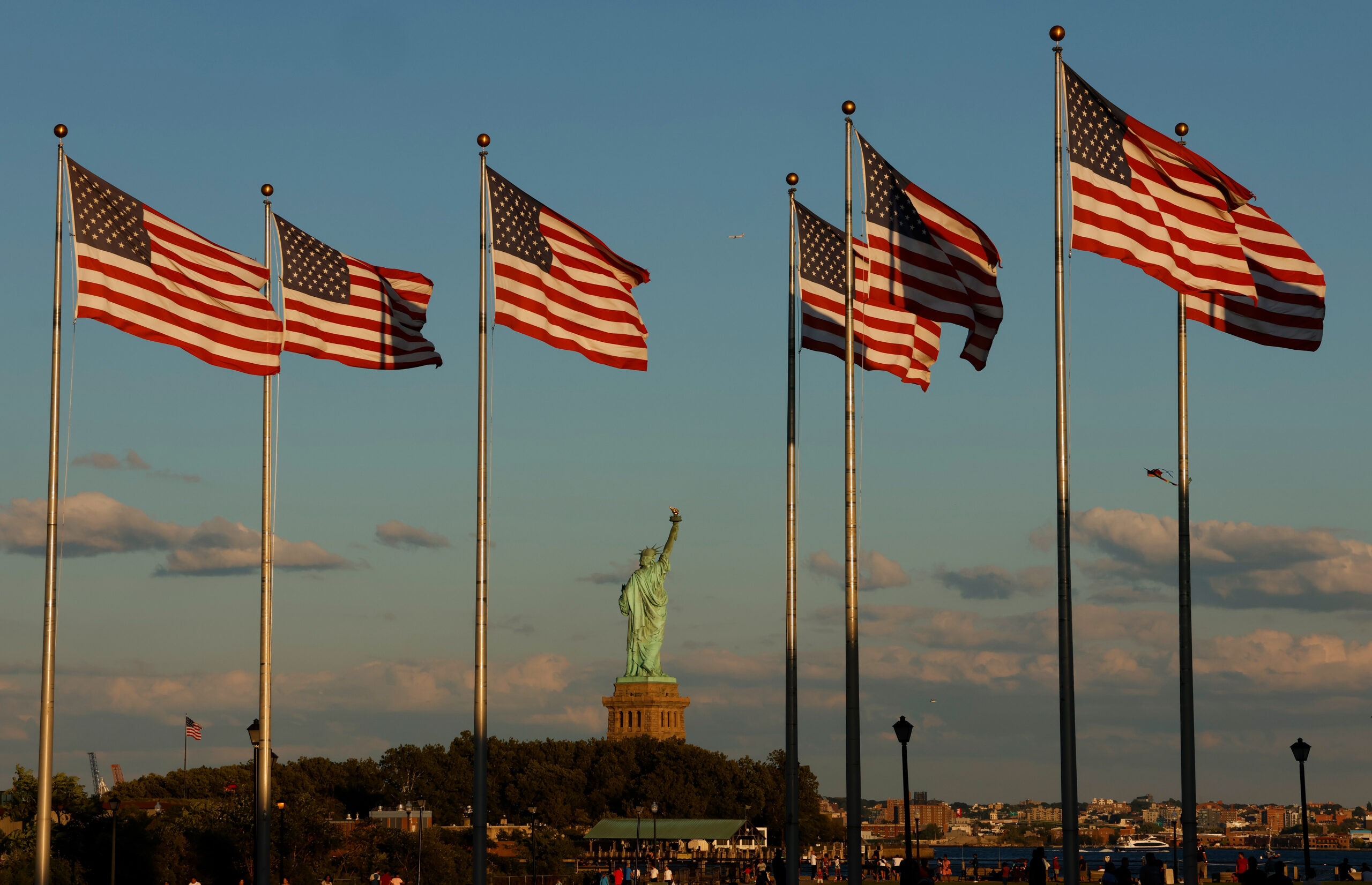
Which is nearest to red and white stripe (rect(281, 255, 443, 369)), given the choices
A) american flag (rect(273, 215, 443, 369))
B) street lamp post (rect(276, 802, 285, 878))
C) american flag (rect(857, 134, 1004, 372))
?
american flag (rect(273, 215, 443, 369))

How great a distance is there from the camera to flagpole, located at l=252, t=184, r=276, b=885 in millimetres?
27531

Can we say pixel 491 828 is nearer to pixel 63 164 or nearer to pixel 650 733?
pixel 650 733

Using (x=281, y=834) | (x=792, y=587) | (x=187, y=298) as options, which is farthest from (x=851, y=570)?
(x=281, y=834)

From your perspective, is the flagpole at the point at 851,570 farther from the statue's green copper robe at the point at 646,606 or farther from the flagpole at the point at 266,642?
the statue's green copper robe at the point at 646,606

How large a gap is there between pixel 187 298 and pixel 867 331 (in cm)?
1147

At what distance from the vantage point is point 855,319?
29.1 meters

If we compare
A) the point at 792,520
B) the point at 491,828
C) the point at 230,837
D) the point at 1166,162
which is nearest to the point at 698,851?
the point at 491,828

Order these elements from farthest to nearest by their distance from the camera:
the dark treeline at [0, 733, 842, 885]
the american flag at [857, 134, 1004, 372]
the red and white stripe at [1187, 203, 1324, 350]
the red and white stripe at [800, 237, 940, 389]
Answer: the dark treeline at [0, 733, 842, 885]
the red and white stripe at [800, 237, 940, 389]
the red and white stripe at [1187, 203, 1324, 350]
the american flag at [857, 134, 1004, 372]

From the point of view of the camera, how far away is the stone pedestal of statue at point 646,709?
11188 centimetres

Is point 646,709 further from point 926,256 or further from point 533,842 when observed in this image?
point 926,256

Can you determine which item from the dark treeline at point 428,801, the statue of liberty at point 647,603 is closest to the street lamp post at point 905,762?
the dark treeline at point 428,801

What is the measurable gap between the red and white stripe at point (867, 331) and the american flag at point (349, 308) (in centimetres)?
673

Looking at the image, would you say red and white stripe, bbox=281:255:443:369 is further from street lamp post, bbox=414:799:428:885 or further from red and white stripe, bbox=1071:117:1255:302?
street lamp post, bbox=414:799:428:885

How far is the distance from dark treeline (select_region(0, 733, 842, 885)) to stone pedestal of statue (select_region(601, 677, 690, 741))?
1697 mm
